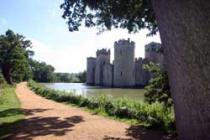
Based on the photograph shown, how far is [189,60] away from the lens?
336 centimetres

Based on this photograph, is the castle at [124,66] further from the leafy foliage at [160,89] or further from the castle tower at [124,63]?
the leafy foliage at [160,89]

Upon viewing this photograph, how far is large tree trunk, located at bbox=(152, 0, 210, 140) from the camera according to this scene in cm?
324

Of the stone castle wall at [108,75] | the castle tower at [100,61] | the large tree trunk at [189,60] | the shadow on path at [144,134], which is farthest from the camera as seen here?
the castle tower at [100,61]

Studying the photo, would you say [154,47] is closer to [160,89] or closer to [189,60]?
[160,89]

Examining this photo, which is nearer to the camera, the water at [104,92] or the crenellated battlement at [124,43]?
the water at [104,92]

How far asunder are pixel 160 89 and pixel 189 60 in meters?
7.55

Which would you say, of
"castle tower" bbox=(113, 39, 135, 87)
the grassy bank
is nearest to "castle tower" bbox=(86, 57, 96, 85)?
"castle tower" bbox=(113, 39, 135, 87)

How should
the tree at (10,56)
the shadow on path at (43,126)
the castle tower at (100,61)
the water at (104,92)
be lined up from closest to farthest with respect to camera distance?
the shadow on path at (43,126)
the water at (104,92)
the tree at (10,56)
the castle tower at (100,61)

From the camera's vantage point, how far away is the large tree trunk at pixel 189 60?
3.24 metres

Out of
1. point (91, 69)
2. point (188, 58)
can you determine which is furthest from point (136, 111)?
point (91, 69)

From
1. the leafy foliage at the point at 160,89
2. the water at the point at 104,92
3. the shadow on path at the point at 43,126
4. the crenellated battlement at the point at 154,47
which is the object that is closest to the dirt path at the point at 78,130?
the shadow on path at the point at 43,126

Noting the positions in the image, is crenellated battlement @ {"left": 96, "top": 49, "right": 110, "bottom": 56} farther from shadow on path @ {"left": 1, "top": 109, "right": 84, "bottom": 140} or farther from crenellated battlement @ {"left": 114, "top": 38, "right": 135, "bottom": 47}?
shadow on path @ {"left": 1, "top": 109, "right": 84, "bottom": 140}

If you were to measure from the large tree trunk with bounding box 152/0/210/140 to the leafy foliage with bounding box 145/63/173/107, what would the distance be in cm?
695

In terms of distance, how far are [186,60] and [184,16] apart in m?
0.43
